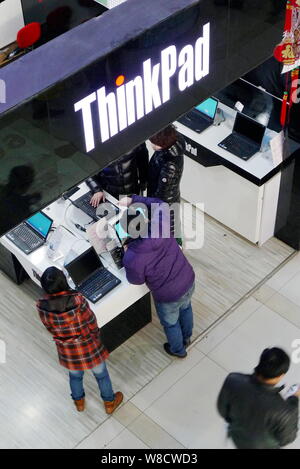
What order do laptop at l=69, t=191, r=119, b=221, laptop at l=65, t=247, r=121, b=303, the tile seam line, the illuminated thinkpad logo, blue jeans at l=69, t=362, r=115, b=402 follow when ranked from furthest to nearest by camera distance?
the tile seam line → laptop at l=69, t=191, r=119, b=221 → laptop at l=65, t=247, r=121, b=303 → blue jeans at l=69, t=362, r=115, b=402 → the illuminated thinkpad logo

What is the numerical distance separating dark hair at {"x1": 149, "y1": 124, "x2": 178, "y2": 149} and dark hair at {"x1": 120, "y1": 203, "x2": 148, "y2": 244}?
1.72 ft

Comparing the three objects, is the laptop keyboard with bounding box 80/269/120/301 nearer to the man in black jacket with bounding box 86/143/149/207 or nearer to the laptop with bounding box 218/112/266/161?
the man in black jacket with bounding box 86/143/149/207

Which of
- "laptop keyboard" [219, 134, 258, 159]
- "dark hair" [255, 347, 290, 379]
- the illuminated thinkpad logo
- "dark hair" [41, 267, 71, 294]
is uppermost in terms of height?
the illuminated thinkpad logo

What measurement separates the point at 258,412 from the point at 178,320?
6.05 ft

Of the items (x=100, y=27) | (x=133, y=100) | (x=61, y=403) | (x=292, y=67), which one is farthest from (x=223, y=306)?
(x=100, y=27)

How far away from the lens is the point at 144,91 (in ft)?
Result: 14.0

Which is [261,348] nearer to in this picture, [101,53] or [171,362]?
[171,362]

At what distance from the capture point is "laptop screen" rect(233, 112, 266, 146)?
21.2ft

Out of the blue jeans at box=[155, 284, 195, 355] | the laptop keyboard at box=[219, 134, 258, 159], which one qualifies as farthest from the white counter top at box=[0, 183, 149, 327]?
the laptop keyboard at box=[219, 134, 258, 159]

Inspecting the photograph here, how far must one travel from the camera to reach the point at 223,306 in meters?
6.48

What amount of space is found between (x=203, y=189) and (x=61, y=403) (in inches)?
90.2

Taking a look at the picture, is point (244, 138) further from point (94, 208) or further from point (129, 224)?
point (129, 224)

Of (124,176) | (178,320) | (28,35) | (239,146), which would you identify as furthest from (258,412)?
(28,35)

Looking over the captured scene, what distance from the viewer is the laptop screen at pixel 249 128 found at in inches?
255
